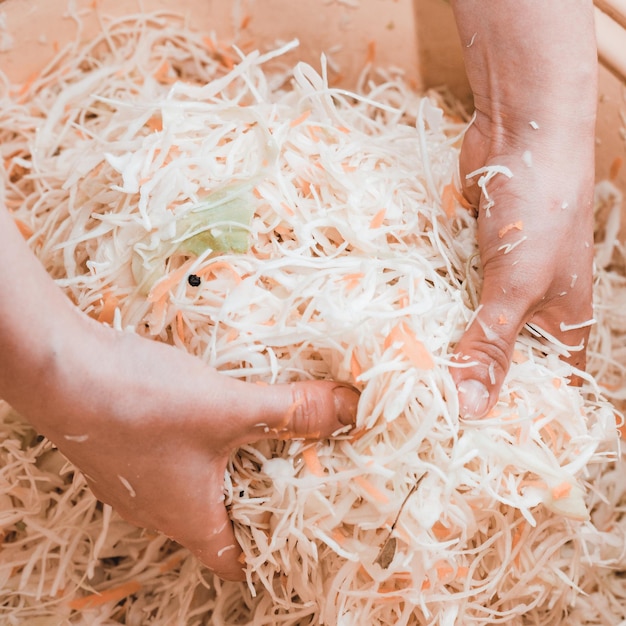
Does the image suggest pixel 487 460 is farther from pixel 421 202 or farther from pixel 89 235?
pixel 89 235

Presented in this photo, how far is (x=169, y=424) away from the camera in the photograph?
2.55 feet

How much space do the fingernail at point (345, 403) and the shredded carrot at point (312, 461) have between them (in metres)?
0.05

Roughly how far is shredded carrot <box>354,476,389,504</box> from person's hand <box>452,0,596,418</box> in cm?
21

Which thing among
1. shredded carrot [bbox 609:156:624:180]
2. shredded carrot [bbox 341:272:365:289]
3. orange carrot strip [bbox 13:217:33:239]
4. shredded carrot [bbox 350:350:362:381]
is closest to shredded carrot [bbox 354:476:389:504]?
shredded carrot [bbox 350:350:362:381]

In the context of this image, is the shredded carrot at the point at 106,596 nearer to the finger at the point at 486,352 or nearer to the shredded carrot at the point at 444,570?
the shredded carrot at the point at 444,570

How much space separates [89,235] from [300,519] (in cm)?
47

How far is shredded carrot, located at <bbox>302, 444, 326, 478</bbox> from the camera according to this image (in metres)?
0.89

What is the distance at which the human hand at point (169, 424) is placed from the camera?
2.46 feet

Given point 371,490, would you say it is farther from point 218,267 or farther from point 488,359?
point 218,267

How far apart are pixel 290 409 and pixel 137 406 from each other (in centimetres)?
18

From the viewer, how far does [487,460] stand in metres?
0.91

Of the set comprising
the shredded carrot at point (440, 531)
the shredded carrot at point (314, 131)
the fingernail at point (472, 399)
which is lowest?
the shredded carrot at point (440, 531)

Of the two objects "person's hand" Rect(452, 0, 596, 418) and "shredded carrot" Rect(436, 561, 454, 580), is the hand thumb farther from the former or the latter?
"shredded carrot" Rect(436, 561, 454, 580)

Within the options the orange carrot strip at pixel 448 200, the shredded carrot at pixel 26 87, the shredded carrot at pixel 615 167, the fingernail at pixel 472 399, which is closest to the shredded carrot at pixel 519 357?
the fingernail at pixel 472 399
